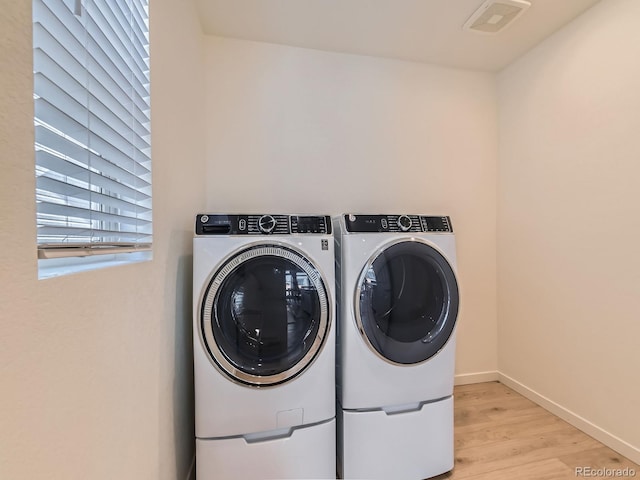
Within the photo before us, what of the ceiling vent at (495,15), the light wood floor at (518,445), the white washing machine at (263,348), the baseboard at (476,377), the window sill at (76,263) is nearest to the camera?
the window sill at (76,263)

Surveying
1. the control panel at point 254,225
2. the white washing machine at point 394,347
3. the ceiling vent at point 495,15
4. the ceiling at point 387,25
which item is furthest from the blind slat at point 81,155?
the ceiling vent at point 495,15

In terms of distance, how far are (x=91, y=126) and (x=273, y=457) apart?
1.28 meters

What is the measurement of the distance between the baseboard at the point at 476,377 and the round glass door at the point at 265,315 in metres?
1.53

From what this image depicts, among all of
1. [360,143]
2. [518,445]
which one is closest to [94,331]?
[360,143]

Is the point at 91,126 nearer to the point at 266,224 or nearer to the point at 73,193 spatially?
the point at 73,193

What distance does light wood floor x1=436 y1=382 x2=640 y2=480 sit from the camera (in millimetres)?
1347

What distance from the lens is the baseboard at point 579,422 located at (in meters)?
1.41

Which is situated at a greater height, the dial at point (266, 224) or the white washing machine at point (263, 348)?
the dial at point (266, 224)

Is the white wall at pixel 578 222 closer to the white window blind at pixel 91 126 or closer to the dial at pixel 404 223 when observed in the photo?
the dial at pixel 404 223

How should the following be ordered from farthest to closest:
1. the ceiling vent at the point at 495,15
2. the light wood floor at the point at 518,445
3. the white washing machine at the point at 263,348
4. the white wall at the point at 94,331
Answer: the ceiling vent at the point at 495,15, the light wood floor at the point at 518,445, the white washing machine at the point at 263,348, the white wall at the point at 94,331

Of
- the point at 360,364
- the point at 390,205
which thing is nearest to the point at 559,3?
the point at 390,205

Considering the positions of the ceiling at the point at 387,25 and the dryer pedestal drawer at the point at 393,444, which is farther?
the ceiling at the point at 387,25

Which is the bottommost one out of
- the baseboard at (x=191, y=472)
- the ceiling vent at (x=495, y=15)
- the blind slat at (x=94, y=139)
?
the baseboard at (x=191, y=472)

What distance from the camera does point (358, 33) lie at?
1773 mm
